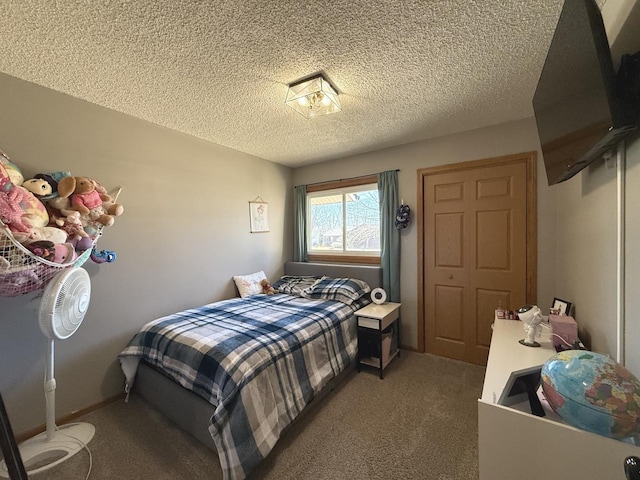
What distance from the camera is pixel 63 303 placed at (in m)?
1.55

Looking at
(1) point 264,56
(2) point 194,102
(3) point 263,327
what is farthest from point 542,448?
(2) point 194,102

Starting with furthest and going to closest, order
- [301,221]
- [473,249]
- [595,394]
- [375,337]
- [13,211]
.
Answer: [301,221]
[473,249]
[375,337]
[13,211]
[595,394]

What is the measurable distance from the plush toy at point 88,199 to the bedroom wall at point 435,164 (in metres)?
2.63

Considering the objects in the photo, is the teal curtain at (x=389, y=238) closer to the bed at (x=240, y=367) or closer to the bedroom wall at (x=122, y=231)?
the bed at (x=240, y=367)

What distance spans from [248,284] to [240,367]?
5.75 ft

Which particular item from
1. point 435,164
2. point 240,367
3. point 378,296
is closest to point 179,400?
point 240,367

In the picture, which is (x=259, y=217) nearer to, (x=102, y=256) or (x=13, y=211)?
(x=102, y=256)

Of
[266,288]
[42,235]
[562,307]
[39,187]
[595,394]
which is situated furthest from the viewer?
[266,288]

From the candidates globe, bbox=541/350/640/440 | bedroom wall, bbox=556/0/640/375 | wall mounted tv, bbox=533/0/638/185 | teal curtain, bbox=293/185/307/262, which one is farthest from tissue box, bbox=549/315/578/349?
teal curtain, bbox=293/185/307/262

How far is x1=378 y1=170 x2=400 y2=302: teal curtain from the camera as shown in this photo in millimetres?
3164

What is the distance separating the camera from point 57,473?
1.53 metres

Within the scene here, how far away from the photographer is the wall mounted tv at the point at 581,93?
86 centimetres

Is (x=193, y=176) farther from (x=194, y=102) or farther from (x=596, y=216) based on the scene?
(x=596, y=216)

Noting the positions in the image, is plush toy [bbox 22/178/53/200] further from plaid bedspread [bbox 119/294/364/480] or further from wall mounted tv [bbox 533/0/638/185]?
wall mounted tv [bbox 533/0/638/185]
